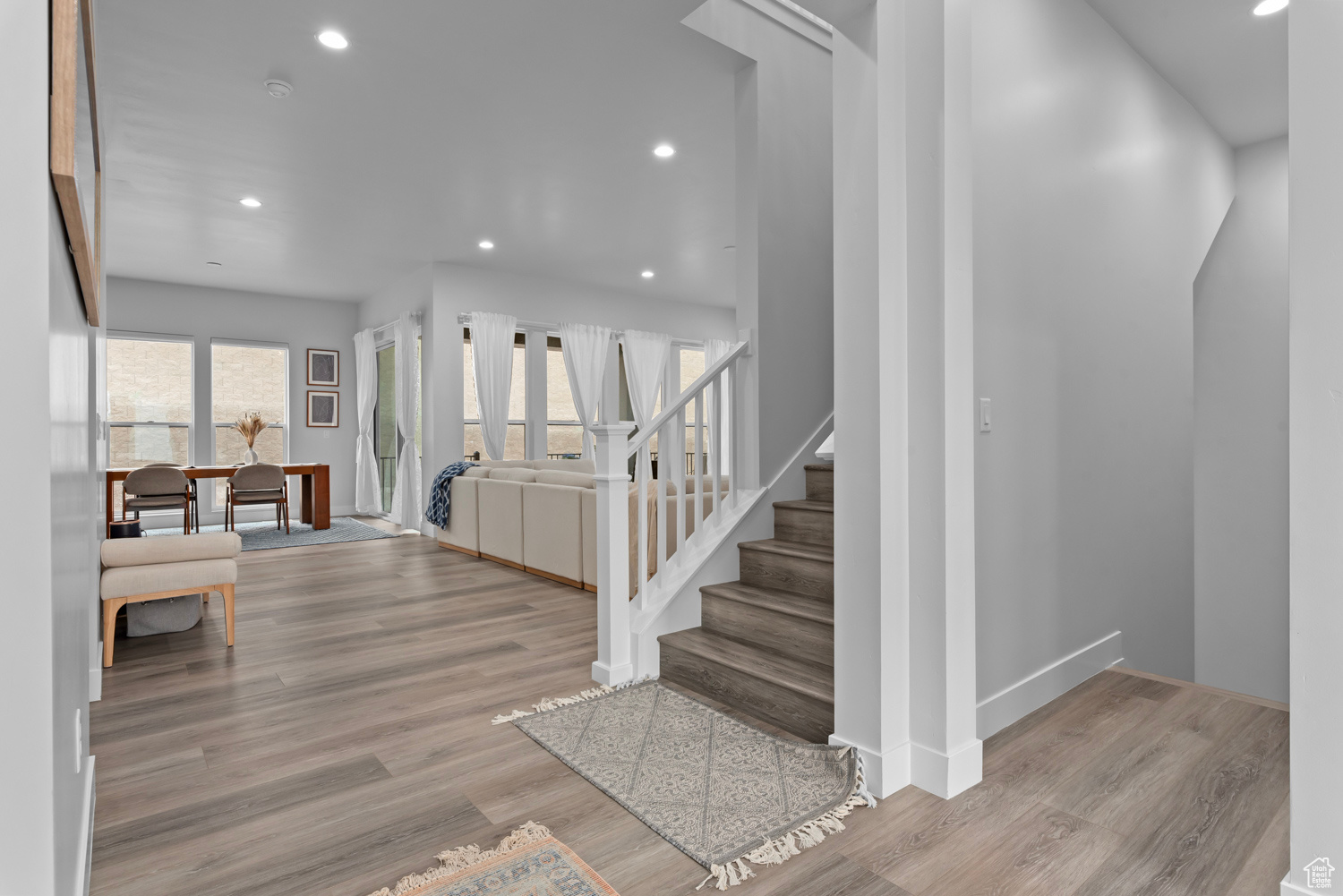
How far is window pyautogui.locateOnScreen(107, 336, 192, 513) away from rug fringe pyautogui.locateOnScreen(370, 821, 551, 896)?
8.08 meters

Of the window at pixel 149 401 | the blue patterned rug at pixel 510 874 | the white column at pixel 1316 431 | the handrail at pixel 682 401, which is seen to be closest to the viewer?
the white column at pixel 1316 431

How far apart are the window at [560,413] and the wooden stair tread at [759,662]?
5.75m

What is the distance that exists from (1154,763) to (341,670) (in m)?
3.16

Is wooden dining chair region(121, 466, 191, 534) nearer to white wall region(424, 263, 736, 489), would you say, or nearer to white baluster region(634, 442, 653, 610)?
white wall region(424, 263, 736, 489)

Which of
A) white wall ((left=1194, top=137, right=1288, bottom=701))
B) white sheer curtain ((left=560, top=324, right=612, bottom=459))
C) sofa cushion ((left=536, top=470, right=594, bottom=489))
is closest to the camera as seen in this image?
white wall ((left=1194, top=137, right=1288, bottom=701))

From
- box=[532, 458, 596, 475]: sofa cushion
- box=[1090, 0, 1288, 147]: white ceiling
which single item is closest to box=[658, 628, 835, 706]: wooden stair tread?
box=[1090, 0, 1288, 147]: white ceiling

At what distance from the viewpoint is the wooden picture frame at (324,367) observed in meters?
8.98

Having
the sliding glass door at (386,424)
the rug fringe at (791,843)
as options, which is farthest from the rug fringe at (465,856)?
the sliding glass door at (386,424)

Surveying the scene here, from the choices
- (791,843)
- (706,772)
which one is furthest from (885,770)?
(706,772)

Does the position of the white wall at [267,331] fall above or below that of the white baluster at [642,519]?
above

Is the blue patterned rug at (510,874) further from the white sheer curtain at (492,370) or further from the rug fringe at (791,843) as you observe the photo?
the white sheer curtain at (492,370)

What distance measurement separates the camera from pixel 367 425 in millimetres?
8898

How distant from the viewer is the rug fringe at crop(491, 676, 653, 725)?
2598 millimetres

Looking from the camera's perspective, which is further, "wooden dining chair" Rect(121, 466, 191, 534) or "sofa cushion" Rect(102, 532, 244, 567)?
"wooden dining chair" Rect(121, 466, 191, 534)
